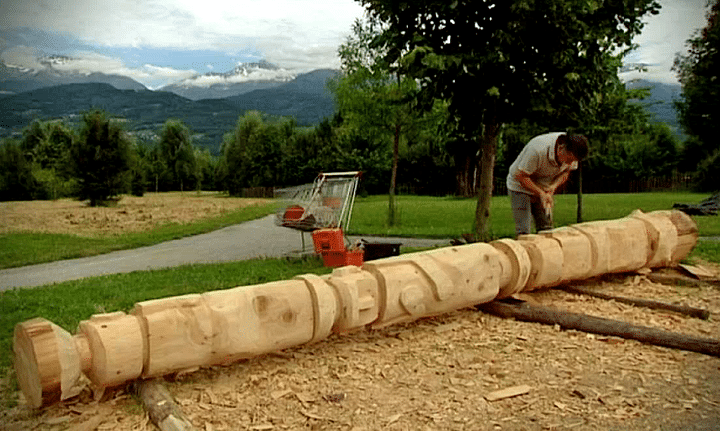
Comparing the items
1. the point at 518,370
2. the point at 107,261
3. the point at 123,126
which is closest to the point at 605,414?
the point at 518,370

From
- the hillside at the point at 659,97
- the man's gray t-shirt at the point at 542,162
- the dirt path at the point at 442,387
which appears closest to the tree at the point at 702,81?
the hillside at the point at 659,97

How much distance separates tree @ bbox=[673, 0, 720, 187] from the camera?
27.7 feet

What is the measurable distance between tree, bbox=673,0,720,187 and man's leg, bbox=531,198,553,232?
3.63 meters

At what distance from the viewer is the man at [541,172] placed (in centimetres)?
454

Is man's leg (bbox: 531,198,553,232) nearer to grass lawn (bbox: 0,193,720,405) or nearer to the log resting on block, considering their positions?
the log resting on block

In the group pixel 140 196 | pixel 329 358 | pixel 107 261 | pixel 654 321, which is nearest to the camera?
pixel 329 358

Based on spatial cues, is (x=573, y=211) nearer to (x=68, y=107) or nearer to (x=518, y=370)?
(x=518, y=370)

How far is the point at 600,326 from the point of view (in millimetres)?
3408

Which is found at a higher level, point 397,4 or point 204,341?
point 397,4

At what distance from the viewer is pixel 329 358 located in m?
3.10

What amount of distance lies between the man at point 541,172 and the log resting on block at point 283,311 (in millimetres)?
537

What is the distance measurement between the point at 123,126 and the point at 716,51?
15300mm

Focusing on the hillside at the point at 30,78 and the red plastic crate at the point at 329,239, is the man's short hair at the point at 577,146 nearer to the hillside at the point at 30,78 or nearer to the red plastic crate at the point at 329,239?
the red plastic crate at the point at 329,239

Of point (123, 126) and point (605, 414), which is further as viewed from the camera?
point (123, 126)
